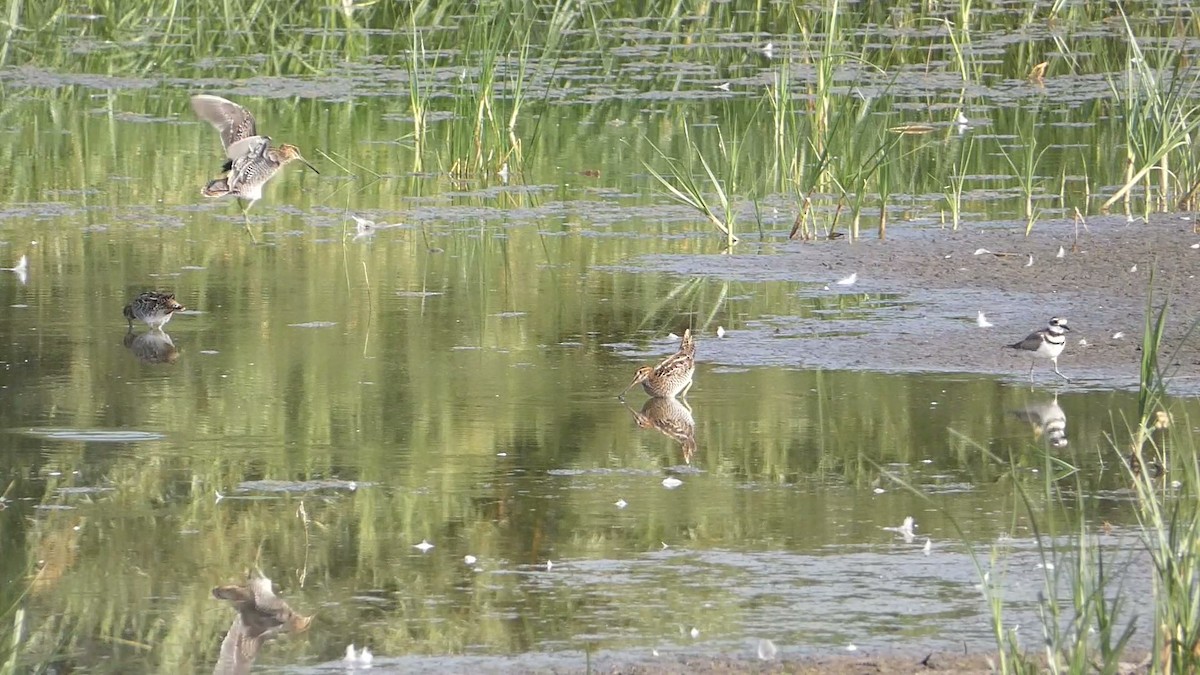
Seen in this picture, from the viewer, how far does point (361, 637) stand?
525cm

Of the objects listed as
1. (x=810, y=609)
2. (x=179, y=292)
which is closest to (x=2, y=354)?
(x=179, y=292)

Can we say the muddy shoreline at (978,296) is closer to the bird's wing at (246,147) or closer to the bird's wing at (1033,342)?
the bird's wing at (1033,342)

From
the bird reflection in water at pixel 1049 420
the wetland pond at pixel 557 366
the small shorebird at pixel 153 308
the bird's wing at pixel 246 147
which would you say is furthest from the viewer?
the bird's wing at pixel 246 147

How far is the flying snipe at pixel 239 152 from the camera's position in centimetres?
1105

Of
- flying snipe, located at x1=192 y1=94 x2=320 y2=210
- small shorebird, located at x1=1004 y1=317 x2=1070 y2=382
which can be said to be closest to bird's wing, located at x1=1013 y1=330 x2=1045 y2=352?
small shorebird, located at x1=1004 y1=317 x2=1070 y2=382

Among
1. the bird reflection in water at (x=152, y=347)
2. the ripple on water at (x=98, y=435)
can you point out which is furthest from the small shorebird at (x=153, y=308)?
the ripple on water at (x=98, y=435)

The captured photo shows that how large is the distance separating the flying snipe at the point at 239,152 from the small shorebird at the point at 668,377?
3950 mm

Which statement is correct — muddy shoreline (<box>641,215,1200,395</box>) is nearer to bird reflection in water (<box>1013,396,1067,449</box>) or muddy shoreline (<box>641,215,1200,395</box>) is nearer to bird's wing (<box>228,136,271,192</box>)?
bird reflection in water (<box>1013,396,1067,449</box>)

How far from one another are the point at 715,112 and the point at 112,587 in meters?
8.90

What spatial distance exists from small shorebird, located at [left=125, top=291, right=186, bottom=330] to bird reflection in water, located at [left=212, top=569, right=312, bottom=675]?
3.22 meters

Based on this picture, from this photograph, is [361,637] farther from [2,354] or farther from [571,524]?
[2,354]

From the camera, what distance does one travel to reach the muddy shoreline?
8227mm

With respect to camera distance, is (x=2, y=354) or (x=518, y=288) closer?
(x=2, y=354)

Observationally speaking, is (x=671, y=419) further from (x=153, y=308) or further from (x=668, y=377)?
(x=153, y=308)
